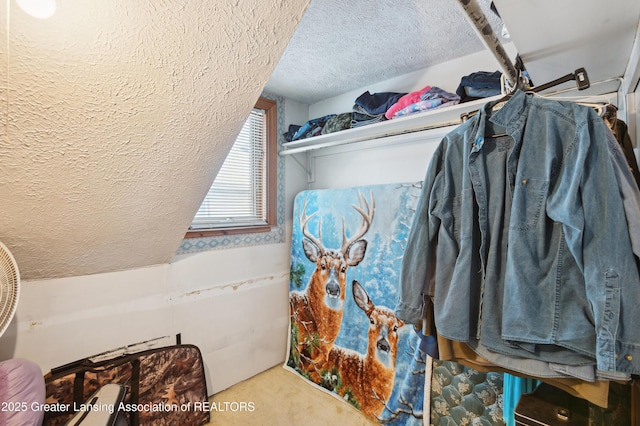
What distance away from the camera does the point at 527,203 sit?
86 cm

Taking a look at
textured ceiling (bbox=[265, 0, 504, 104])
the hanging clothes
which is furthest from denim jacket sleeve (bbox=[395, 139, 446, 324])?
textured ceiling (bbox=[265, 0, 504, 104])

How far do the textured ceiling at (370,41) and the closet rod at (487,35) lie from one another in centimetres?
59

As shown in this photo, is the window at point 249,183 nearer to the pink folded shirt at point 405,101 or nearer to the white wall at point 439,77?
the white wall at point 439,77

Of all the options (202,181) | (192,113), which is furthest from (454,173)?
(202,181)

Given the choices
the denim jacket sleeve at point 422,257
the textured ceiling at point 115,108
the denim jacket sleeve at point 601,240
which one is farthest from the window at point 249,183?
the denim jacket sleeve at point 601,240

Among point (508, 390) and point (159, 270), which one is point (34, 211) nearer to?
point (159, 270)

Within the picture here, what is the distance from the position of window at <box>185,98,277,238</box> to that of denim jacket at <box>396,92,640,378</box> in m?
1.65

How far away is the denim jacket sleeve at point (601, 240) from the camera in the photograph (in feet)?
2.28

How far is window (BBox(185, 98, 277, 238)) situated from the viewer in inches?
89.3

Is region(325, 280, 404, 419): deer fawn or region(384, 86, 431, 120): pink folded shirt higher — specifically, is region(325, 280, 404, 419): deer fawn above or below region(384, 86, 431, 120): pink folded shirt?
below

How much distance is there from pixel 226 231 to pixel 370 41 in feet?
5.50

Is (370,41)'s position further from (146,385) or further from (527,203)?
(146,385)

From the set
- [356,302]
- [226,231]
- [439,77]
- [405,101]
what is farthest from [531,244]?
[226,231]

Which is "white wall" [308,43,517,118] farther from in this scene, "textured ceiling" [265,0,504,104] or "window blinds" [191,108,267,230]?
"window blinds" [191,108,267,230]
